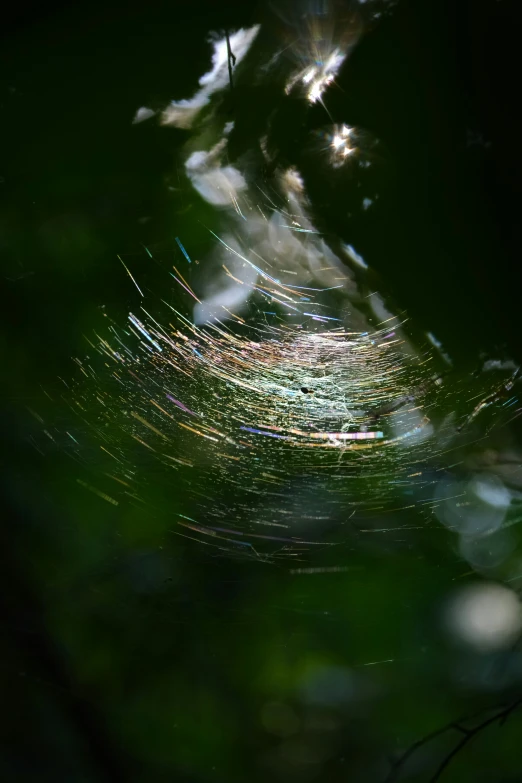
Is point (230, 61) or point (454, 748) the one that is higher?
point (230, 61)

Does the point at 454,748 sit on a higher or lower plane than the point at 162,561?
lower

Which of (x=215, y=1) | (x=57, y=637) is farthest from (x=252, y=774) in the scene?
(x=215, y=1)

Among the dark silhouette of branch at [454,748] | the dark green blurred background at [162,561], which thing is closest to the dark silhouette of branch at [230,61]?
the dark green blurred background at [162,561]

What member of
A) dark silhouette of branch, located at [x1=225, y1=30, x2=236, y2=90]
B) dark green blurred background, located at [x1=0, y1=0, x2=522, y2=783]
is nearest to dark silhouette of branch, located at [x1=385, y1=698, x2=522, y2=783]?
dark green blurred background, located at [x1=0, y1=0, x2=522, y2=783]

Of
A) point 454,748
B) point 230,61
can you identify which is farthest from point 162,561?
point 230,61

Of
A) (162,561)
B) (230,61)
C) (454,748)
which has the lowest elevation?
(454,748)

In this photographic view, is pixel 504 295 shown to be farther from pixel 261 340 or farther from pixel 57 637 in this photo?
pixel 57 637

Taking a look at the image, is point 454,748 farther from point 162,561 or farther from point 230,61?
point 230,61

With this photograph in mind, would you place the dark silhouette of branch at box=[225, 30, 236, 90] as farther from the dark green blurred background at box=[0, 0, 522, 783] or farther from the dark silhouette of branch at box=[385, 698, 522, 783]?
the dark silhouette of branch at box=[385, 698, 522, 783]

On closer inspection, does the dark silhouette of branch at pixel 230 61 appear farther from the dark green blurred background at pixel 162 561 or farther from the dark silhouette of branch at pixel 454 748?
the dark silhouette of branch at pixel 454 748
